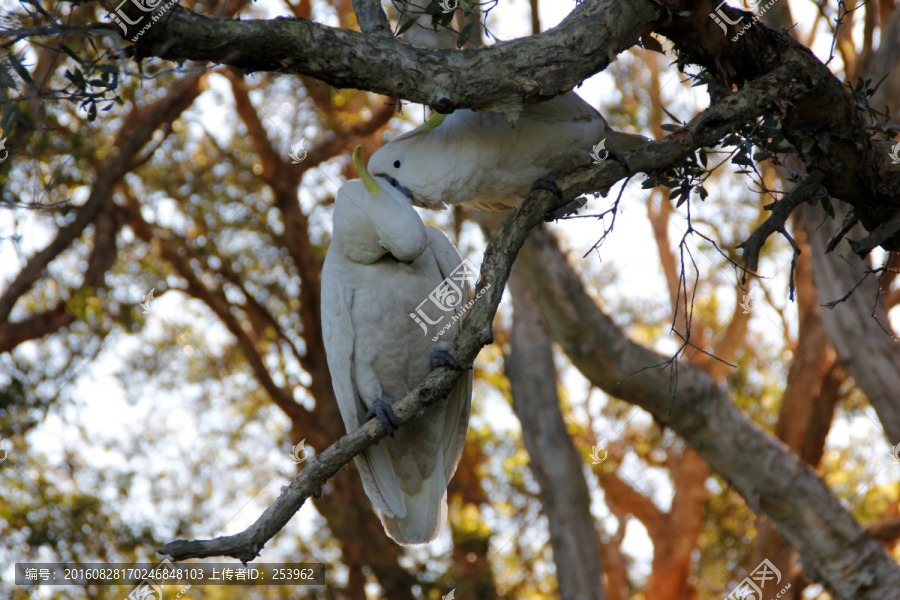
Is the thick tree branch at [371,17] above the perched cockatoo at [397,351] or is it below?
above

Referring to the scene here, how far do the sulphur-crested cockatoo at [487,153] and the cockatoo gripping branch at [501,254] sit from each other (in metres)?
0.13

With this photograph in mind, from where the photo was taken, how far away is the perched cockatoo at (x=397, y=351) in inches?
121

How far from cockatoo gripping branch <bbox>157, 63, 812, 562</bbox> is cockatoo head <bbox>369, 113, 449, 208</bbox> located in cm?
31

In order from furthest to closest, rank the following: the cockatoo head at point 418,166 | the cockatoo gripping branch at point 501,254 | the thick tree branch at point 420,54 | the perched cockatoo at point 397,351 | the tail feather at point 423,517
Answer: the tail feather at point 423,517
the perched cockatoo at point 397,351
the cockatoo head at point 418,166
the cockatoo gripping branch at point 501,254
the thick tree branch at point 420,54

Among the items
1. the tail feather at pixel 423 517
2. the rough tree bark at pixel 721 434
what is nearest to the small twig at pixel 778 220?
the tail feather at pixel 423 517

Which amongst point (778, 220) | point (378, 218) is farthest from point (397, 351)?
point (778, 220)

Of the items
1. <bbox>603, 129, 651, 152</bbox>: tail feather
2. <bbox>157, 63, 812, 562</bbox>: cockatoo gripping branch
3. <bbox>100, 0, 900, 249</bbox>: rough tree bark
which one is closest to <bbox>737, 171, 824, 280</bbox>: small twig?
<bbox>100, 0, 900, 249</bbox>: rough tree bark

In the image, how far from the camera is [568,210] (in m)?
2.93

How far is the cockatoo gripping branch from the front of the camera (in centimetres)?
224

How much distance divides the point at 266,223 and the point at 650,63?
4.85 meters

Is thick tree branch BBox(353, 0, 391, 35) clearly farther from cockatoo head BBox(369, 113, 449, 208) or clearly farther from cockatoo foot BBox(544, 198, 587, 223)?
cockatoo foot BBox(544, 198, 587, 223)

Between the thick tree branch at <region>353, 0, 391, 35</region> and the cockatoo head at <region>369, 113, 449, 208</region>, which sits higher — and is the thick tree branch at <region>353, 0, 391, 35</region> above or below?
above

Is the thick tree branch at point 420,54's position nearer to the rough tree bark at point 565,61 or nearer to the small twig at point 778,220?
the rough tree bark at point 565,61

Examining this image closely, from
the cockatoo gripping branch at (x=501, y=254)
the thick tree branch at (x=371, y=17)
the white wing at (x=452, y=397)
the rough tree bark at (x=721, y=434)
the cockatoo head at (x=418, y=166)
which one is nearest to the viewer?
the cockatoo gripping branch at (x=501, y=254)
